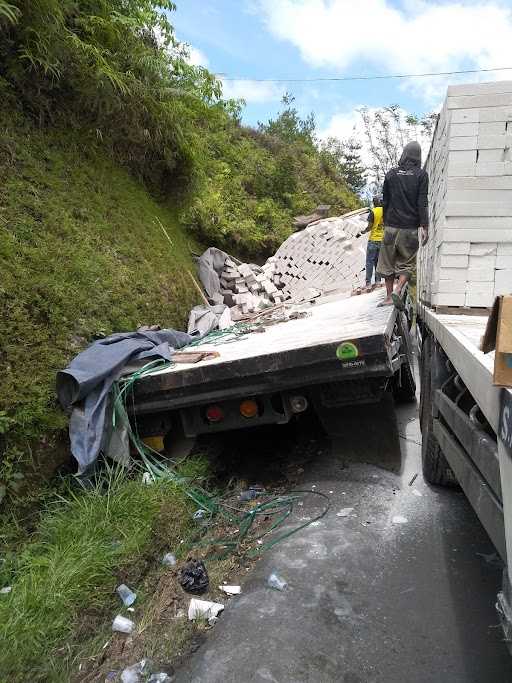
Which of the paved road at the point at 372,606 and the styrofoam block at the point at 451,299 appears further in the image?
the styrofoam block at the point at 451,299

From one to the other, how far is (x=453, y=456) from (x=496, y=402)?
112 cm

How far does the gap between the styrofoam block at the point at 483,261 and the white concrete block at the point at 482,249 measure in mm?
15

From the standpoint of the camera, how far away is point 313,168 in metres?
19.2

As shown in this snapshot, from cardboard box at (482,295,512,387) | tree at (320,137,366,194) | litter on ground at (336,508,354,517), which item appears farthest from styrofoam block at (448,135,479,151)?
tree at (320,137,366,194)

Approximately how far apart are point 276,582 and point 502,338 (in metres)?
1.81

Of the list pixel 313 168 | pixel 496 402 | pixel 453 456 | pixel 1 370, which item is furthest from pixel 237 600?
pixel 313 168

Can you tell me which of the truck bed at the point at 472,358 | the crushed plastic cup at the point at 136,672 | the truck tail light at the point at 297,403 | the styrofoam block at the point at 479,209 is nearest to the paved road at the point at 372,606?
the crushed plastic cup at the point at 136,672

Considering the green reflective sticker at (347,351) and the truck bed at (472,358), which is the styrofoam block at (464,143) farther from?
the green reflective sticker at (347,351)

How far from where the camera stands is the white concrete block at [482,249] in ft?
10.5

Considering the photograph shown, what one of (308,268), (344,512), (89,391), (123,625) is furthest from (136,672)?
(308,268)

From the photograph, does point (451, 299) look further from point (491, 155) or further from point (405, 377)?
point (405, 377)

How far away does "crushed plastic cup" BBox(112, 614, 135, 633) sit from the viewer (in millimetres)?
2232

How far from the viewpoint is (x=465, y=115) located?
3.18m

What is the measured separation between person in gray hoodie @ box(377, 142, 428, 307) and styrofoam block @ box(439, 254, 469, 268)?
1478mm
